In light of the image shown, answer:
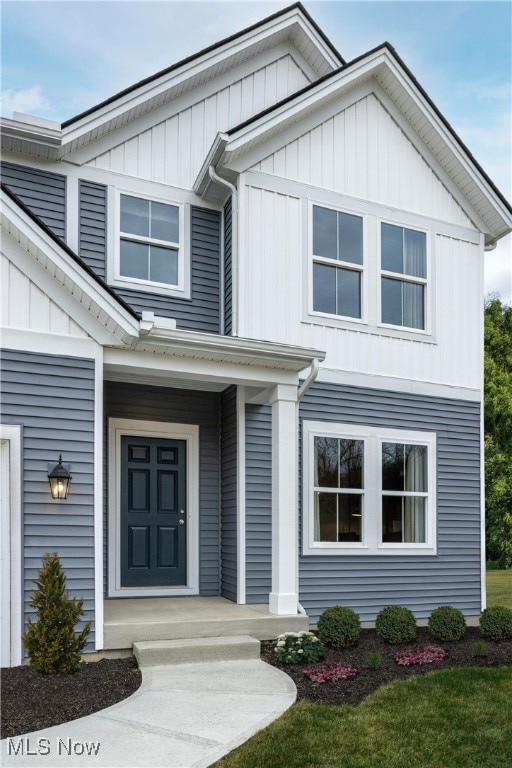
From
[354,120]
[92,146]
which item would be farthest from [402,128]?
[92,146]

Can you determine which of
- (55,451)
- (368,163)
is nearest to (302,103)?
(368,163)

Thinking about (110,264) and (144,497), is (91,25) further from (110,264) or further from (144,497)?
(144,497)

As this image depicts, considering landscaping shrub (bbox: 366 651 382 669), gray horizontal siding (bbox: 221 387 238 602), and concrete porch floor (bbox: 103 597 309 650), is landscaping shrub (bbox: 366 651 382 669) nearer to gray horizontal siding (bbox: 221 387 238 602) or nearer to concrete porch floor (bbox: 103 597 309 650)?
concrete porch floor (bbox: 103 597 309 650)

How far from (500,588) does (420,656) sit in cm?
1095

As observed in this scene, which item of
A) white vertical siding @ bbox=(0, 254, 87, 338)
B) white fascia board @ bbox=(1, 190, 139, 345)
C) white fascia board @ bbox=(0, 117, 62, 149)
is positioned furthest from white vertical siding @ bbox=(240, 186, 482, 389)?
white vertical siding @ bbox=(0, 254, 87, 338)

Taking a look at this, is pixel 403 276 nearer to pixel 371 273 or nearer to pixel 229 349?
pixel 371 273

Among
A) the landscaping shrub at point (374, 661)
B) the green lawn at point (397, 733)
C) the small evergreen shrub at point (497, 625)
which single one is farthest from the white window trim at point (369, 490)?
the green lawn at point (397, 733)

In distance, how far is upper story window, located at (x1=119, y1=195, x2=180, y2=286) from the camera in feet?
29.7

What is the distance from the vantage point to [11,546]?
6.64 meters

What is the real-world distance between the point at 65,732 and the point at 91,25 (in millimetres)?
11757

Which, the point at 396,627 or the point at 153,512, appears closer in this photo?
the point at 396,627

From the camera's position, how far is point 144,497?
9.18 meters

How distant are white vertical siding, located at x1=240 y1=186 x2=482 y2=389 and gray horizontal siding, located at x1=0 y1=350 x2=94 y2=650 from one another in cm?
256

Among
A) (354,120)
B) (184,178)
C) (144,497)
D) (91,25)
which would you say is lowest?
(144,497)
